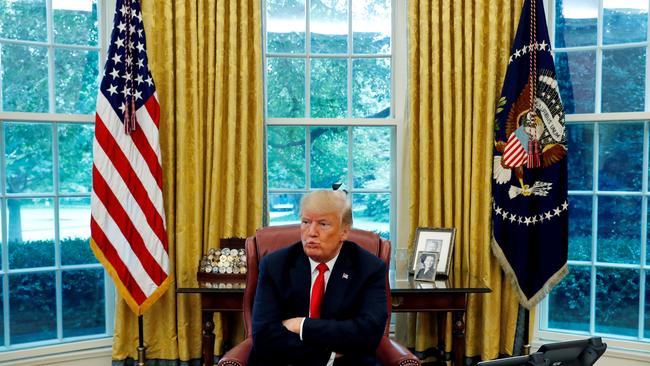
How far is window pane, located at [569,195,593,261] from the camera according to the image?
3.31m

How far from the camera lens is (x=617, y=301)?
3.27 meters

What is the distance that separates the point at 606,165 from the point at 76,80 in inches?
122

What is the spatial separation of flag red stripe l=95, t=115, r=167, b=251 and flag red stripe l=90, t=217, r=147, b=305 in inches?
9.2

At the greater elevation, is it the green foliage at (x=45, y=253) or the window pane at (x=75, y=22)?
the window pane at (x=75, y=22)

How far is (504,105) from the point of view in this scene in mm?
3105

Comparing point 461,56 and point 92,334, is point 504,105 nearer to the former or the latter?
point 461,56

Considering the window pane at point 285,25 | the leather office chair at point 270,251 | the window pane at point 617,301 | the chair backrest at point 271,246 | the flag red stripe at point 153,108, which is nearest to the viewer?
the leather office chair at point 270,251

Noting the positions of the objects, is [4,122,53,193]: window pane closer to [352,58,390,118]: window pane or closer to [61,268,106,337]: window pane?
[61,268,106,337]: window pane

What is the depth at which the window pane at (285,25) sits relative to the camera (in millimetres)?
3426

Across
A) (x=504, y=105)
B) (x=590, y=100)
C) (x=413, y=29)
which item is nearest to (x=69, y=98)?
(x=413, y=29)

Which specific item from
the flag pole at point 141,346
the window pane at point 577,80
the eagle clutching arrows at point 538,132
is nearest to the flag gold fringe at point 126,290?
the flag pole at point 141,346

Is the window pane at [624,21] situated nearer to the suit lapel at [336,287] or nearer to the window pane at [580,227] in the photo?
the window pane at [580,227]

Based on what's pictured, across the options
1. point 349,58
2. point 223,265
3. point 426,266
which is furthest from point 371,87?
point 223,265

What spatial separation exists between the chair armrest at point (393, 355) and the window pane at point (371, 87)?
159 centimetres
